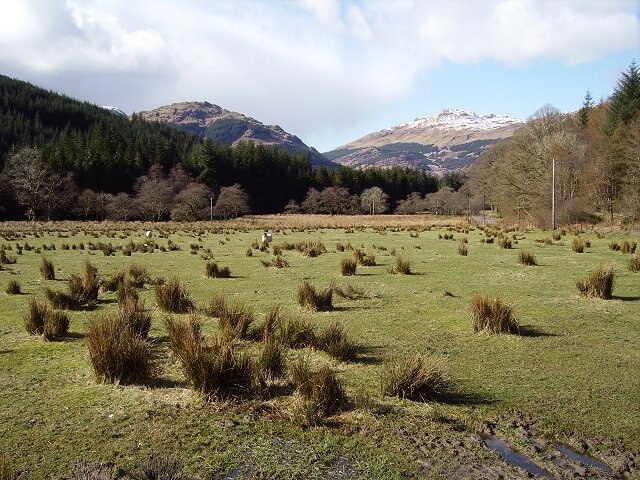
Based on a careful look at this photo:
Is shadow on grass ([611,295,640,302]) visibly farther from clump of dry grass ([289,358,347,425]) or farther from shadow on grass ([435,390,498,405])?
clump of dry grass ([289,358,347,425])

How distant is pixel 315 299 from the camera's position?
9.59m

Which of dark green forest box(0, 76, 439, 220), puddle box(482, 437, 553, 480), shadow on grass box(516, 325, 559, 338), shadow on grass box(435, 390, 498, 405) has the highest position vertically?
dark green forest box(0, 76, 439, 220)

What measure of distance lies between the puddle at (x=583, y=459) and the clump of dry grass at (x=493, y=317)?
3.57m

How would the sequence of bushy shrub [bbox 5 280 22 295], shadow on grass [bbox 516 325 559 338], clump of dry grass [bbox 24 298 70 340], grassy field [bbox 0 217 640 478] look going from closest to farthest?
grassy field [bbox 0 217 640 478] < clump of dry grass [bbox 24 298 70 340] < shadow on grass [bbox 516 325 559 338] < bushy shrub [bbox 5 280 22 295]

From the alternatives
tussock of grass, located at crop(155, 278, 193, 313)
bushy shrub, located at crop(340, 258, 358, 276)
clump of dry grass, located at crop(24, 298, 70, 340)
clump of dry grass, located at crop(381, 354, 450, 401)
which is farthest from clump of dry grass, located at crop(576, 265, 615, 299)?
clump of dry grass, located at crop(24, 298, 70, 340)

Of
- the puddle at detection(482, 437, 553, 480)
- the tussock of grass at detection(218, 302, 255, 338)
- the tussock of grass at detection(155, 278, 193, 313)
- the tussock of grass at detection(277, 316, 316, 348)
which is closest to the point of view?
the puddle at detection(482, 437, 553, 480)

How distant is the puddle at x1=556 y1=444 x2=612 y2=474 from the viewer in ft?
12.9

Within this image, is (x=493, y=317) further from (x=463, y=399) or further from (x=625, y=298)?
(x=625, y=298)

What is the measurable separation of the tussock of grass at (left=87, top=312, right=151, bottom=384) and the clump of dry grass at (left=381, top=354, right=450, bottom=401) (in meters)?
2.77

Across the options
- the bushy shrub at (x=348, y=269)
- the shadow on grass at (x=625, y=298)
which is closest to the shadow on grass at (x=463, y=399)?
the shadow on grass at (x=625, y=298)

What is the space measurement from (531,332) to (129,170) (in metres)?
87.5

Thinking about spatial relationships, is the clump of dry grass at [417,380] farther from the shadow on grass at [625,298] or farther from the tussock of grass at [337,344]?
the shadow on grass at [625,298]

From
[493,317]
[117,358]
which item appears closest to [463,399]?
[493,317]

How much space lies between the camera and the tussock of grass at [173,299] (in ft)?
30.5
